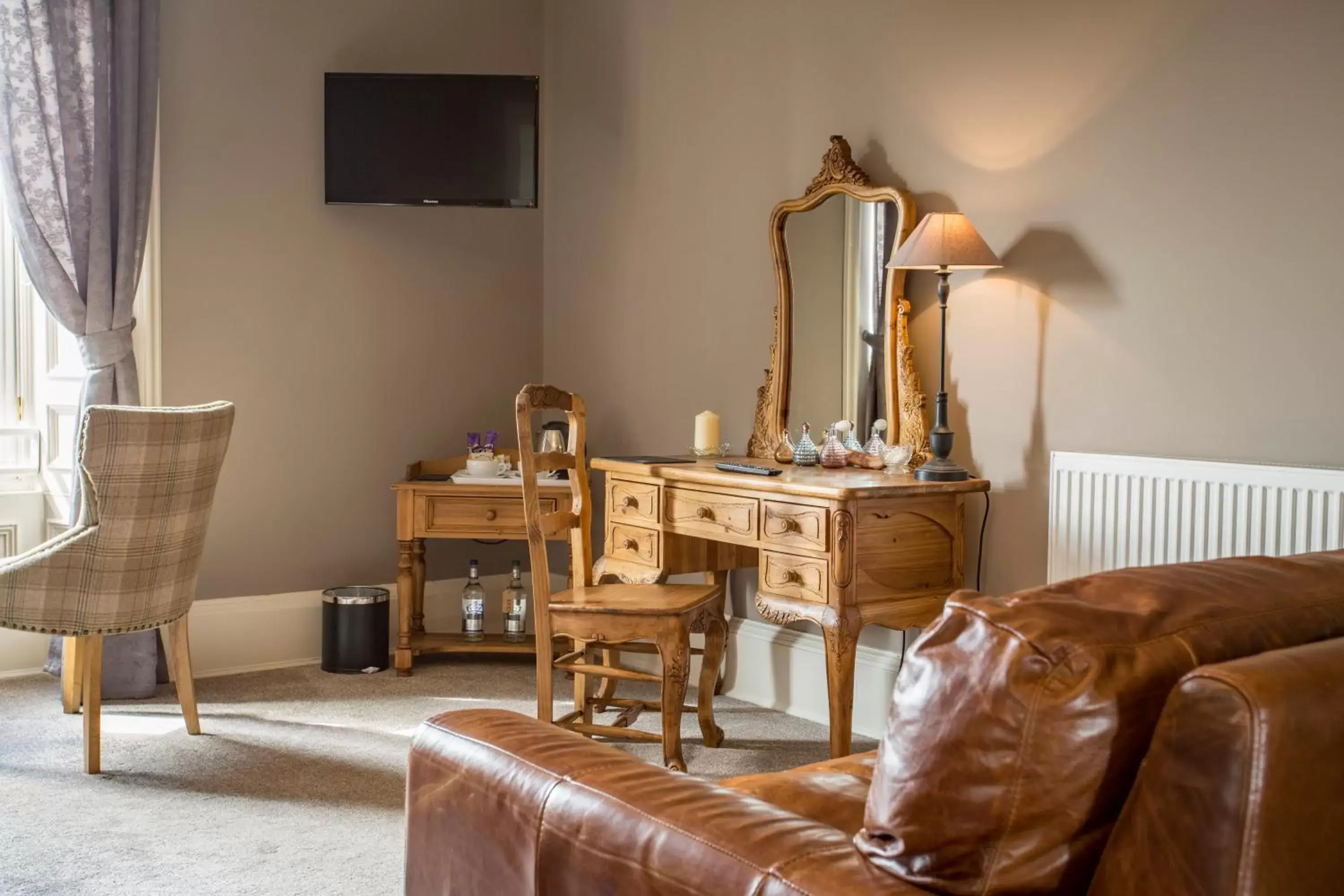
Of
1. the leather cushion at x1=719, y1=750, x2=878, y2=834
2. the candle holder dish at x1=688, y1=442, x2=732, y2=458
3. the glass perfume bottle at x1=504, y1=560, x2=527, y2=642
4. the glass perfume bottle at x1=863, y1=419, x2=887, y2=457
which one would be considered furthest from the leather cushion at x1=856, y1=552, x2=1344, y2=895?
the glass perfume bottle at x1=504, y1=560, x2=527, y2=642

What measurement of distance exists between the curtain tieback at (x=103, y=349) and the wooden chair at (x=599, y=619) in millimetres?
1502

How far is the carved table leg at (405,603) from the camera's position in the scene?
14.7 feet

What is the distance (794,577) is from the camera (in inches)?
129

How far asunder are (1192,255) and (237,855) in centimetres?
250

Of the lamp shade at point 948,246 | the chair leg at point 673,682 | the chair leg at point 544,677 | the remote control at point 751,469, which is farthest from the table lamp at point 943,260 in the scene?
the chair leg at point 544,677

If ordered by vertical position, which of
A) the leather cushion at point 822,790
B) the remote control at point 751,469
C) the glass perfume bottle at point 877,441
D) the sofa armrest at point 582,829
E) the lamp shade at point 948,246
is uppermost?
the lamp shade at point 948,246

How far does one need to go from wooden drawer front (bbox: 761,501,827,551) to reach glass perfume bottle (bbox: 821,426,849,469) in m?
0.38

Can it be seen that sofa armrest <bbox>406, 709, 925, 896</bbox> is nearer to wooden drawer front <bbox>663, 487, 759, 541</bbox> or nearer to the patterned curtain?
wooden drawer front <bbox>663, 487, 759, 541</bbox>

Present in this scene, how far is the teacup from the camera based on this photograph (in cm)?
461

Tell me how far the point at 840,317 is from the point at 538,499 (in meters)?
1.02

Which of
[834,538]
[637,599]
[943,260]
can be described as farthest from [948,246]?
[637,599]

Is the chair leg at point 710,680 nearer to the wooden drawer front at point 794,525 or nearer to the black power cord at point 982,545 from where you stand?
the wooden drawer front at point 794,525

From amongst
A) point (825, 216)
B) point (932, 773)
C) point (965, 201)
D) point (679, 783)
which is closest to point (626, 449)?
point (825, 216)

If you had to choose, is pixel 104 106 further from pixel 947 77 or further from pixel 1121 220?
pixel 1121 220
